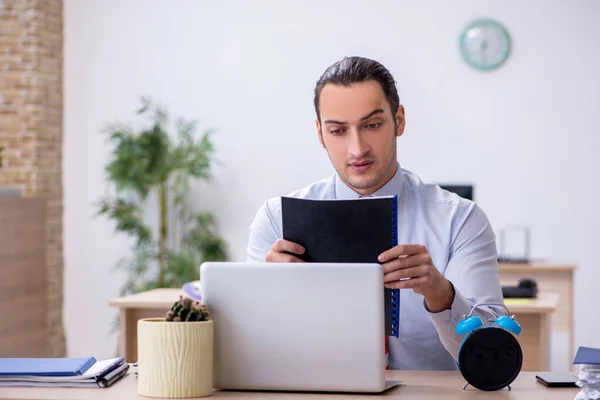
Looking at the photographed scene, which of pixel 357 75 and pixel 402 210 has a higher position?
pixel 357 75

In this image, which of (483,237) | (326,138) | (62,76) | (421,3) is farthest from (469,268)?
(62,76)

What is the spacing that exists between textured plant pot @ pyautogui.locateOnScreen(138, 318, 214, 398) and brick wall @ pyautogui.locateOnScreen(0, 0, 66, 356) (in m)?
4.66

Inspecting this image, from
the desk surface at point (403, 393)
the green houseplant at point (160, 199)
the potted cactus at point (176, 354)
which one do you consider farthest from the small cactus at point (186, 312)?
the green houseplant at point (160, 199)

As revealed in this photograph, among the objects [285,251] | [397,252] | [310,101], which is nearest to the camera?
[397,252]

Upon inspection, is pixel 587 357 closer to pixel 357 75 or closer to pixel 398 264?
pixel 398 264

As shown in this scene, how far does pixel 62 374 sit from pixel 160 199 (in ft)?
14.8

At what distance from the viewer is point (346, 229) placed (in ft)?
5.63

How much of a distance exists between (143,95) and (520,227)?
293 cm

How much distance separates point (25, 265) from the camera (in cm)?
561

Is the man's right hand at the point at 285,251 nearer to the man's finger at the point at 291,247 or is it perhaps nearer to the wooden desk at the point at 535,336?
the man's finger at the point at 291,247

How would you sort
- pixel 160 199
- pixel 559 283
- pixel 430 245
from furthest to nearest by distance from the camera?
pixel 160 199 < pixel 559 283 < pixel 430 245

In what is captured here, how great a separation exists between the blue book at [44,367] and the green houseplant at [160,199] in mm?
4021

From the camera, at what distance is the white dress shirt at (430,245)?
219cm

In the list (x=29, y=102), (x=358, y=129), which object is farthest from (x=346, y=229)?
(x=29, y=102)
